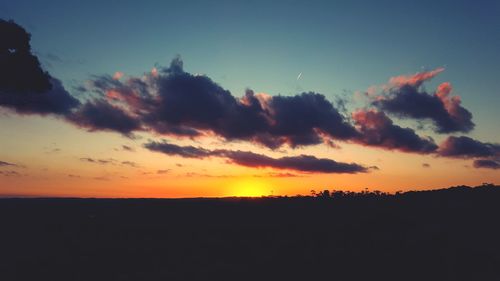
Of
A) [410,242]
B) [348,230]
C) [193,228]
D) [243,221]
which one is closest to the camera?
[410,242]

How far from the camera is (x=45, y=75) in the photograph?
28.0 metres

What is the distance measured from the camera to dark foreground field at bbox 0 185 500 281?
17.6m

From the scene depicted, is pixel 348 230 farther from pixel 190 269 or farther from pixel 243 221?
pixel 190 269

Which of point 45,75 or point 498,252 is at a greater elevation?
point 45,75

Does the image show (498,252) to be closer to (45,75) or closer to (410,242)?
(410,242)

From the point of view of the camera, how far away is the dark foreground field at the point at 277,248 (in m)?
17.6

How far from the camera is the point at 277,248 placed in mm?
22359

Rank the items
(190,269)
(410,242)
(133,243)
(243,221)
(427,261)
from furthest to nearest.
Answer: (243,221)
(133,243)
(410,242)
(427,261)
(190,269)

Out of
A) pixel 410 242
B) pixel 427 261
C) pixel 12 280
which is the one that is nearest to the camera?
pixel 12 280

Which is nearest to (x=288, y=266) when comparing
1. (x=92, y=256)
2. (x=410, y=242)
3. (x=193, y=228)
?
(x=410, y=242)

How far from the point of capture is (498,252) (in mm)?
20719

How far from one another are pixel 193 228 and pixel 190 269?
13.0 meters

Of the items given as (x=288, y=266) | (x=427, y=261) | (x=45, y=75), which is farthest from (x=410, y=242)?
(x=45, y=75)

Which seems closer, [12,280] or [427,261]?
[12,280]
